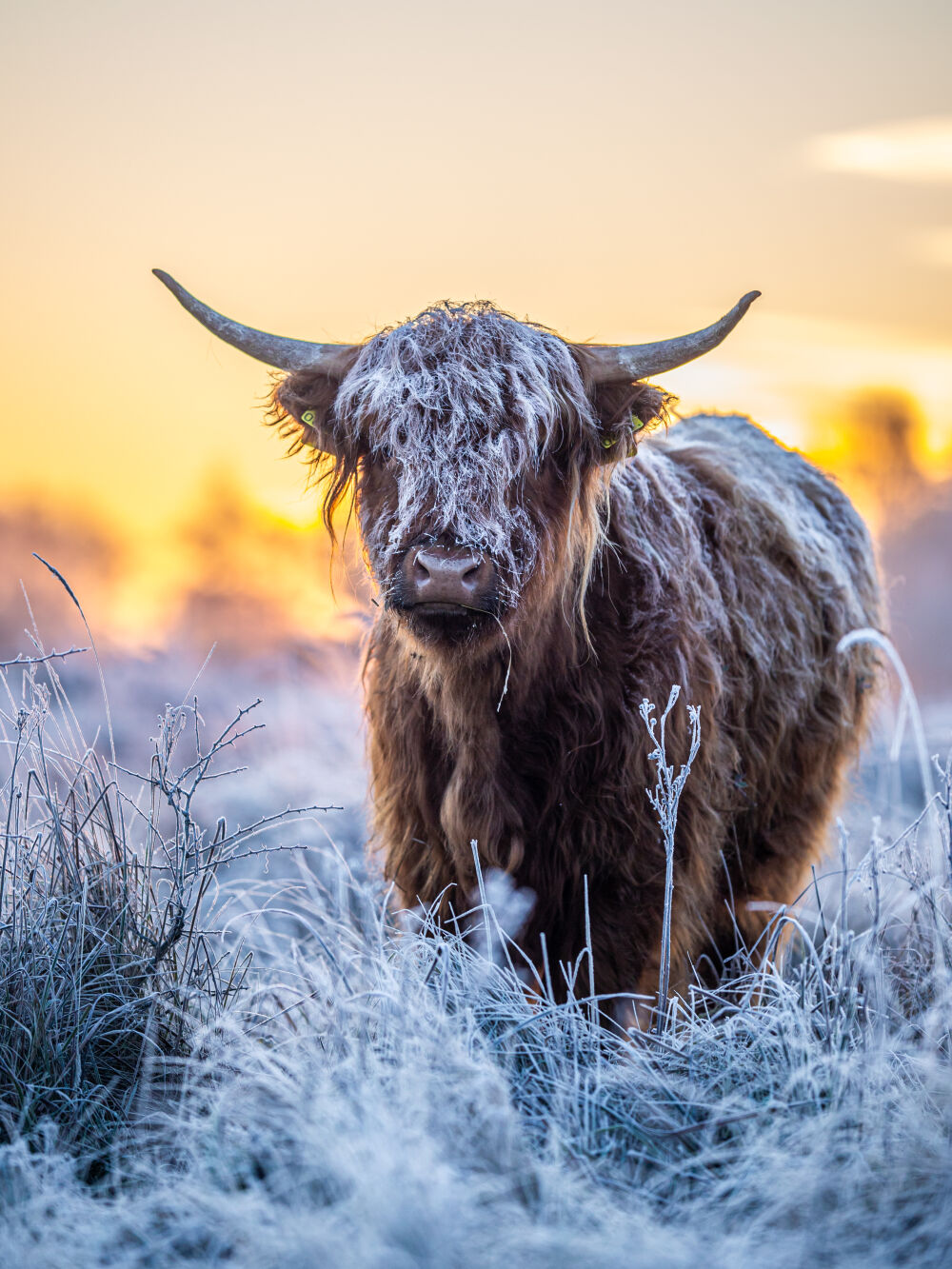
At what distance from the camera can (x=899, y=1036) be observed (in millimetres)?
2557

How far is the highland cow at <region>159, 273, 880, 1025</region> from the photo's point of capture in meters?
3.09

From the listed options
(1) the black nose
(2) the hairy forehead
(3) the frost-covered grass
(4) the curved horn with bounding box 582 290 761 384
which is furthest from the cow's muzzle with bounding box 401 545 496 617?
(4) the curved horn with bounding box 582 290 761 384

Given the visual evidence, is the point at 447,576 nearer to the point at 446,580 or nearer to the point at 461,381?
the point at 446,580

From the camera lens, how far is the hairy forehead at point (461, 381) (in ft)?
10.4

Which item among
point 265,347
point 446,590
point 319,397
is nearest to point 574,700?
point 446,590

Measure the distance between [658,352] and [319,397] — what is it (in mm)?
1075

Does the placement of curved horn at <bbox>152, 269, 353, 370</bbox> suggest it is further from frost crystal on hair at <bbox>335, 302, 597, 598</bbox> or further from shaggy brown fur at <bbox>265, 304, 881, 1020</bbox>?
frost crystal on hair at <bbox>335, 302, 597, 598</bbox>

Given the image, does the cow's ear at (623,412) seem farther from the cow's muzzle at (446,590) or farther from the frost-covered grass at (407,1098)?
the frost-covered grass at (407,1098)

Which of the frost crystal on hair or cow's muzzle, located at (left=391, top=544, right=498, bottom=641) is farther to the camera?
the frost crystal on hair

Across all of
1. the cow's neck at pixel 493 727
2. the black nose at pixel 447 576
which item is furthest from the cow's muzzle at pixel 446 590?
the cow's neck at pixel 493 727

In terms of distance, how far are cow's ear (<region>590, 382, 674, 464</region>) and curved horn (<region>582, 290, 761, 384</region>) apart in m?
0.04

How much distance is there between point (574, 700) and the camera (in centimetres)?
339

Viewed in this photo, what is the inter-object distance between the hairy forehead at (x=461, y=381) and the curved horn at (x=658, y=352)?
99mm

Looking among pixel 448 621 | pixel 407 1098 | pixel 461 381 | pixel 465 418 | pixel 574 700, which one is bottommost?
pixel 407 1098
